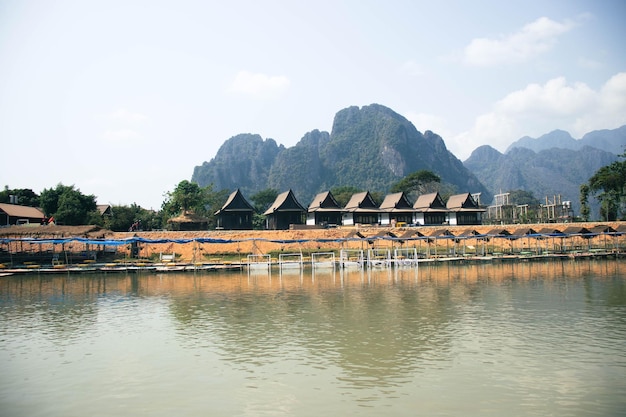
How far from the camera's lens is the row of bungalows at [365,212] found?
5531cm

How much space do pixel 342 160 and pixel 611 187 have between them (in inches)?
3967

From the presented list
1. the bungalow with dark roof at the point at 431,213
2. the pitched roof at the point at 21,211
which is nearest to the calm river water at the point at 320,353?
the pitched roof at the point at 21,211

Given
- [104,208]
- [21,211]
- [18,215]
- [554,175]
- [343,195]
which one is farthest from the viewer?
[554,175]

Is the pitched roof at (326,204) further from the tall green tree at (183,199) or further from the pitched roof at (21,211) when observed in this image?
the pitched roof at (21,211)

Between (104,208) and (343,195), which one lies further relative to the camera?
(343,195)

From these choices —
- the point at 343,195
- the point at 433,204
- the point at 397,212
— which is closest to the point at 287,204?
the point at 397,212

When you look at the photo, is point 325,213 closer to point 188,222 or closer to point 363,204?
point 363,204

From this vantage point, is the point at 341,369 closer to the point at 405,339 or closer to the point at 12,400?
the point at 405,339

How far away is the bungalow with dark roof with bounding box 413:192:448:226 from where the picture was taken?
57688 mm

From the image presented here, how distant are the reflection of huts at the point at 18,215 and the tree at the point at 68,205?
78.8 inches

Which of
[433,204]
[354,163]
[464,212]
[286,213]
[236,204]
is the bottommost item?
[464,212]

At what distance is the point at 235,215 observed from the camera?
5434cm

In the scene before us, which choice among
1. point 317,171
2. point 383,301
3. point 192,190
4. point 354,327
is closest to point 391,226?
point 192,190

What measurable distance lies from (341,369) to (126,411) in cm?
496
